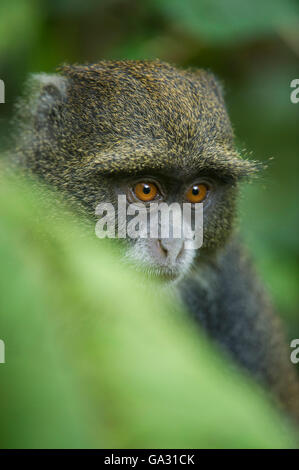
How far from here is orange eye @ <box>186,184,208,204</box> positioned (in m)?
4.45

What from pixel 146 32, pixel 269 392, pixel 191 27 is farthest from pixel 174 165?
pixel 146 32

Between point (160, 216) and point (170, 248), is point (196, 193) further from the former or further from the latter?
point (170, 248)

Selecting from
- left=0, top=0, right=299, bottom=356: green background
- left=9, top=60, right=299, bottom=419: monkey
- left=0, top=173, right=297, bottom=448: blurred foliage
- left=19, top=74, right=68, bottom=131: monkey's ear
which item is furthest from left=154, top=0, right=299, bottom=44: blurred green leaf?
left=0, top=173, right=297, bottom=448: blurred foliage

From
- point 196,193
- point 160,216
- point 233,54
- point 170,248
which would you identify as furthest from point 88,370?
point 233,54

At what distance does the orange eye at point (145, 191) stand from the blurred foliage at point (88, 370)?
3.04m

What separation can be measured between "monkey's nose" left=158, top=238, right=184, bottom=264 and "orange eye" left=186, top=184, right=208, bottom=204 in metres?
0.46

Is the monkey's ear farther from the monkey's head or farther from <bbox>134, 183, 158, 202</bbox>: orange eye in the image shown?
<bbox>134, 183, 158, 202</bbox>: orange eye

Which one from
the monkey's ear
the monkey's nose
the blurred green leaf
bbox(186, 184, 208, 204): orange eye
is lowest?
the monkey's nose

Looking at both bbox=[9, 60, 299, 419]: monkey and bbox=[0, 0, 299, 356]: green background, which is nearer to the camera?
bbox=[9, 60, 299, 419]: monkey

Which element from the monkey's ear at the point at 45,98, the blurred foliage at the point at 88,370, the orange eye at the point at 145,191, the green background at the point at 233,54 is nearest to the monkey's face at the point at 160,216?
the orange eye at the point at 145,191

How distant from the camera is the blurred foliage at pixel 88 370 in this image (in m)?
0.98

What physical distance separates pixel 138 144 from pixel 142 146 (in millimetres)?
32

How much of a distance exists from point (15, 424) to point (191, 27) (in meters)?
5.51

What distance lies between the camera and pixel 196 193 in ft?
14.7
